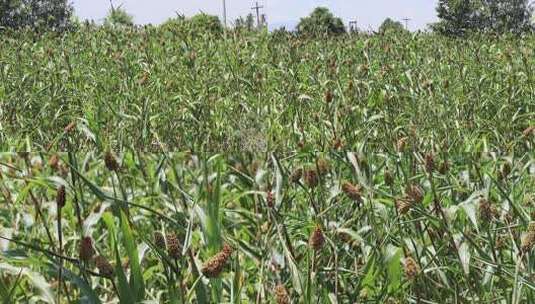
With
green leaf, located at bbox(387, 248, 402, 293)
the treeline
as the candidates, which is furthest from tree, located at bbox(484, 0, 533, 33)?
green leaf, located at bbox(387, 248, 402, 293)

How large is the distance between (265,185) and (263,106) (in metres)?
1.58

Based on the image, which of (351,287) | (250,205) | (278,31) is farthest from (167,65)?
(351,287)

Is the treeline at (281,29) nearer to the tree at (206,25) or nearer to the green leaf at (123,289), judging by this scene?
the tree at (206,25)

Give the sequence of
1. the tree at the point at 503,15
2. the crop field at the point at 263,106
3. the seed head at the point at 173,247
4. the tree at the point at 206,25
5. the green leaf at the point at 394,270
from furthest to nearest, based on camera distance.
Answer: the tree at the point at 206,25
the tree at the point at 503,15
the crop field at the point at 263,106
the green leaf at the point at 394,270
the seed head at the point at 173,247

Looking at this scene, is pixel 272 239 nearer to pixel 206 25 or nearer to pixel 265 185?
pixel 265 185

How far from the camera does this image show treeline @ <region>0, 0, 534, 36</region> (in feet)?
17.9

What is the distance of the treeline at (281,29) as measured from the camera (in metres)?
5.45

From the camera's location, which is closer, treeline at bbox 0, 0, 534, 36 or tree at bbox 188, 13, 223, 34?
treeline at bbox 0, 0, 534, 36

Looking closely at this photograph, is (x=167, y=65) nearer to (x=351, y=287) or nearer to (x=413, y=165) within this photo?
(x=413, y=165)

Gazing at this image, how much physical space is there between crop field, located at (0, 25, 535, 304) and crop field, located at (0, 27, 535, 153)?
0.02 meters

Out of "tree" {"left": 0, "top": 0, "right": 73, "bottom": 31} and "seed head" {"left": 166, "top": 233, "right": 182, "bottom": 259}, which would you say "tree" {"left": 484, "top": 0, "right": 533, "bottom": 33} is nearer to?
"seed head" {"left": 166, "top": 233, "right": 182, "bottom": 259}

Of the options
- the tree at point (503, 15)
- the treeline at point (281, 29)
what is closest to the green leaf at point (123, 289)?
the treeline at point (281, 29)

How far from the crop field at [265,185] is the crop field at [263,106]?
0.02 m

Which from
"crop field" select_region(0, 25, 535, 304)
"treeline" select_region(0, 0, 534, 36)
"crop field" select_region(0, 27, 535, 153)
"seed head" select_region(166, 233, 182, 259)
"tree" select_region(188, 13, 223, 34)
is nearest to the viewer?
"seed head" select_region(166, 233, 182, 259)
